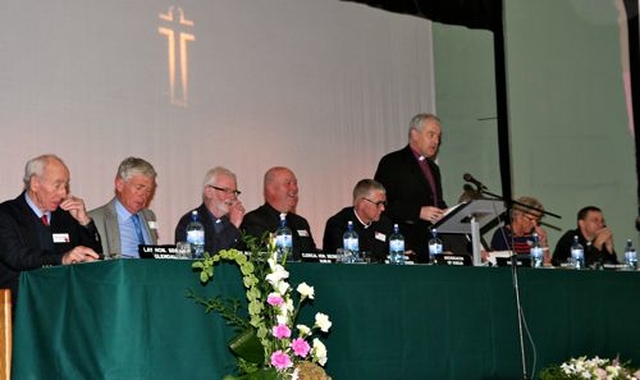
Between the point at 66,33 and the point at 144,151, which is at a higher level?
the point at 66,33

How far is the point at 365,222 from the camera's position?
680 centimetres

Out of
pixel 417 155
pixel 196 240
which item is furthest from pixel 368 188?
pixel 196 240

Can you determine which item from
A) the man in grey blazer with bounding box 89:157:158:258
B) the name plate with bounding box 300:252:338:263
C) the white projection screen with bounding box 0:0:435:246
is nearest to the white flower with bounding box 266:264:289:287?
the name plate with bounding box 300:252:338:263

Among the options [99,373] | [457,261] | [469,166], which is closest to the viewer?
[99,373]

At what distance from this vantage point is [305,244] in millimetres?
6605

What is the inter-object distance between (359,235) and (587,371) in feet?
5.80

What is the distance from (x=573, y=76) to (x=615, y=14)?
0.80 metres

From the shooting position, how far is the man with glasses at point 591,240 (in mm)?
8633

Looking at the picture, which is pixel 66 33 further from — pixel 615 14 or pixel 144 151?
pixel 615 14

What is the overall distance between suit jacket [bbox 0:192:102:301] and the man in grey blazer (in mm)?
324

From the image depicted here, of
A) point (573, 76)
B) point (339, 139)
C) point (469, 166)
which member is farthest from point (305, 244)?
point (573, 76)

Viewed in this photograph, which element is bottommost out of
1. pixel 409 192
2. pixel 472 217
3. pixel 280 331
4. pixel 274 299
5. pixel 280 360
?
pixel 280 360

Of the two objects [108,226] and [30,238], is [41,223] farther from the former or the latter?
[108,226]

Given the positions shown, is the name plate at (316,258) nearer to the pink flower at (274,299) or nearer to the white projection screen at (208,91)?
the pink flower at (274,299)
